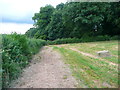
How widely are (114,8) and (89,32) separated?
13.0 feet

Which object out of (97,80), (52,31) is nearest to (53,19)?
(52,31)

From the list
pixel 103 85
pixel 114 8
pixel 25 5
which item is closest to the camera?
pixel 103 85

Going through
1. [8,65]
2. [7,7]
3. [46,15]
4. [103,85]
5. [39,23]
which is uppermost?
[46,15]

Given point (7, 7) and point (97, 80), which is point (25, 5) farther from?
point (97, 80)

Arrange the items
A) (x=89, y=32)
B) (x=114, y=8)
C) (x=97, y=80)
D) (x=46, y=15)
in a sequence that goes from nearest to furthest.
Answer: (x=97, y=80) < (x=114, y=8) < (x=89, y=32) < (x=46, y=15)

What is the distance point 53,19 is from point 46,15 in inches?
132

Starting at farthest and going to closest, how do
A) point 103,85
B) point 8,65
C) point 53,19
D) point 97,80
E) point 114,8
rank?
point 53,19 → point 114,8 → point 97,80 → point 103,85 → point 8,65

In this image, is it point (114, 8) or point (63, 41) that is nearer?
point (114, 8)

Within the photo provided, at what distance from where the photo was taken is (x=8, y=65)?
2.30 m

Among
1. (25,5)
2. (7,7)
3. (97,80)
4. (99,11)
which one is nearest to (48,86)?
(97,80)

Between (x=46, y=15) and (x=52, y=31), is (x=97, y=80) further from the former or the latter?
(x=46, y=15)

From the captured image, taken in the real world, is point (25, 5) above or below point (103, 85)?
above

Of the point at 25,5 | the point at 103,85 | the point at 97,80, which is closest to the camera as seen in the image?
the point at 103,85

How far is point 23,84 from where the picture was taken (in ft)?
7.95
